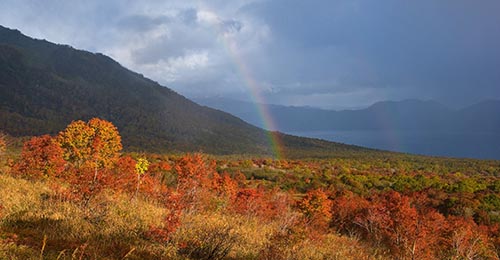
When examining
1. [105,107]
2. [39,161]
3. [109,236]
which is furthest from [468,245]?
[105,107]

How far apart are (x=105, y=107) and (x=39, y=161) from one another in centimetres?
13201

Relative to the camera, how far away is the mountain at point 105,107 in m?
104

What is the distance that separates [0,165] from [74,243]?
1288 centimetres

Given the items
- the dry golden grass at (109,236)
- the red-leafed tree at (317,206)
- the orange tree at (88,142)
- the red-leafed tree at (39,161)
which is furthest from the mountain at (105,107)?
the dry golden grass at (109,236)

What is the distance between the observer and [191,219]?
6.89 m

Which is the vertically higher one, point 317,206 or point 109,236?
point 109,236

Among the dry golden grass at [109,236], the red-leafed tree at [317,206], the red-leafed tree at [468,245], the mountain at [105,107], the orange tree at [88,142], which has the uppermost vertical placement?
the mountain at [105,107]

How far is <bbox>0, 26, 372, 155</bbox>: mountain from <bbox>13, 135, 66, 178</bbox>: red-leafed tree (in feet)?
239

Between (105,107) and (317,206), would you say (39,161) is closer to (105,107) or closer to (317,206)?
(317,206)

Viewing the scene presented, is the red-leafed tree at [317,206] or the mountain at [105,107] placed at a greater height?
the mountain at [105,107]

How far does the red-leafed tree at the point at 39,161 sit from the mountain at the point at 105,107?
72.8 m

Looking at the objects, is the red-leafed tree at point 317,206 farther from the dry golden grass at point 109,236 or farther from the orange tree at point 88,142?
the dry golden grass at point 109,236

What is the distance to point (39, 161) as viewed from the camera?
1345 centimetres

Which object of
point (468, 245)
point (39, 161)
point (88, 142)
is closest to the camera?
point (468, 245)
